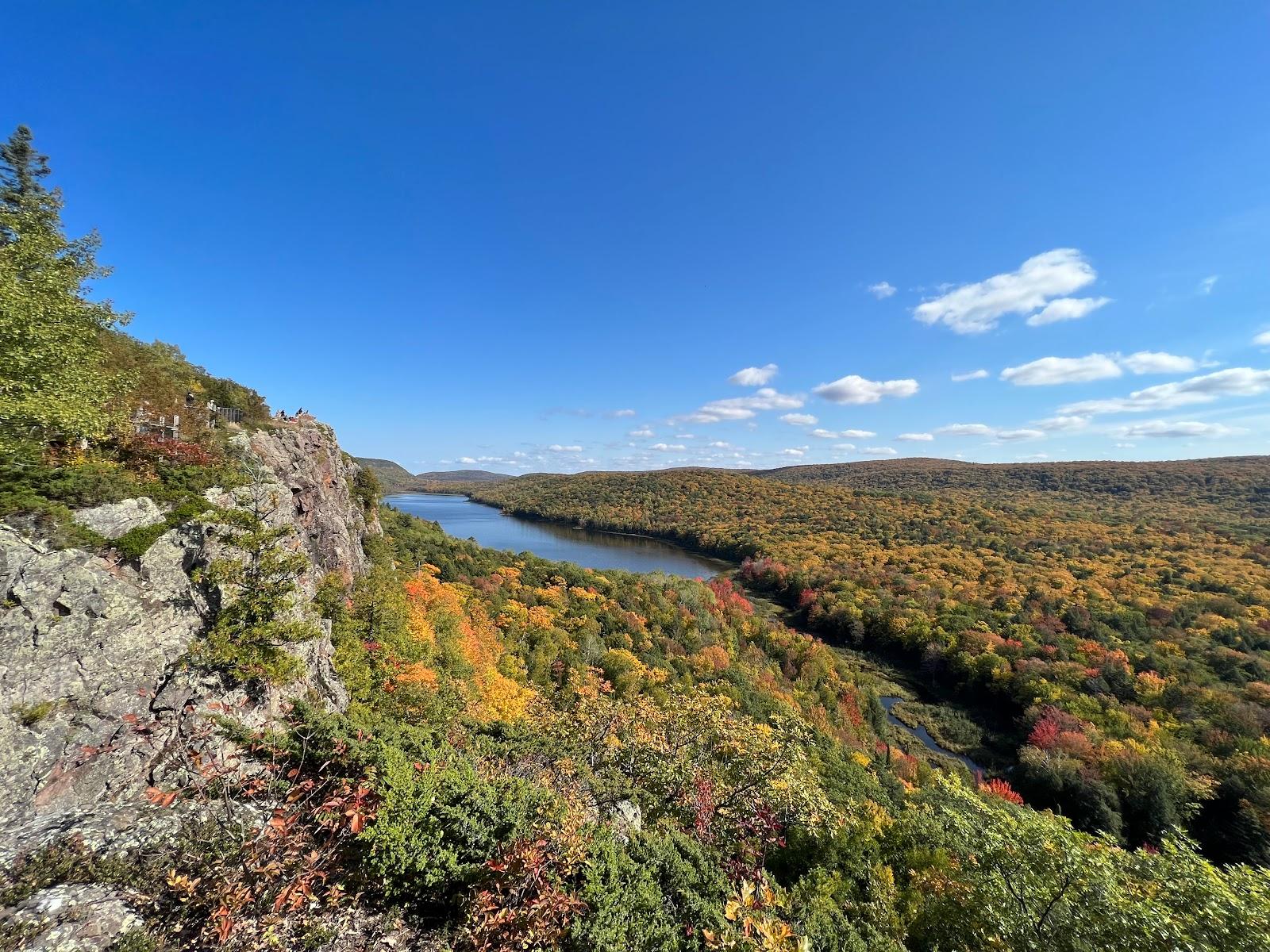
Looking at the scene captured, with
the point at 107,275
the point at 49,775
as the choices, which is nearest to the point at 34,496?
the point at 49,775

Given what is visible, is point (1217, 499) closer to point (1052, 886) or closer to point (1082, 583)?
point (1082, 583)

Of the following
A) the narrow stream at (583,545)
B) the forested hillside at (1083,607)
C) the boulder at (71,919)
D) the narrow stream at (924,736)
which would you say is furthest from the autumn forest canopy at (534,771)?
the narrow stream at (583,545)

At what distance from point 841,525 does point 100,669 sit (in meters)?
108

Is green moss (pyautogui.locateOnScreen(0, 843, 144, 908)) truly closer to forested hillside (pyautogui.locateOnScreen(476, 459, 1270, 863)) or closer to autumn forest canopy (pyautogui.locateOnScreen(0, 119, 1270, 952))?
autumn forest canopy (pyautogui.locateOnScreen(0, 119, 1270, 952))

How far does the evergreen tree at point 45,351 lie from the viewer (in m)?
8.62

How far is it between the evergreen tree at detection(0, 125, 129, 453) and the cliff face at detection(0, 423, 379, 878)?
2.19m

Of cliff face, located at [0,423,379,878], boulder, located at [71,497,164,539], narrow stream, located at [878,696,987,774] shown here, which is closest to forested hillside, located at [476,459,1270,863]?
narrow stream, located at [878,696,987,774]

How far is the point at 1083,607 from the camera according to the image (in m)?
52.0

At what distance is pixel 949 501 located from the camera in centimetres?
11100

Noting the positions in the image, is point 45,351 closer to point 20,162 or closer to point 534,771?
point 534,771

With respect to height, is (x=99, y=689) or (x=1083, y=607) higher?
(x=99, y=689)

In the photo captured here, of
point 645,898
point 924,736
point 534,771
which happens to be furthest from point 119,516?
point 924,736

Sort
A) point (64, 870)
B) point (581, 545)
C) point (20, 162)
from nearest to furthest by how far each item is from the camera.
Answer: point (64, 870) < point (20, 162) < point (581, 545)

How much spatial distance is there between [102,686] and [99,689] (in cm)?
7
